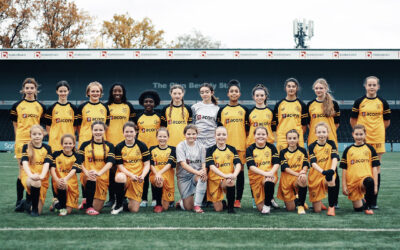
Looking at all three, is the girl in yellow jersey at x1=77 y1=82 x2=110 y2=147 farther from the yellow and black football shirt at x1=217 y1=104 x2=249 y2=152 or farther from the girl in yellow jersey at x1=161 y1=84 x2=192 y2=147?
the yellow and black football shirt at x1=217 y1=104 x2=249 y2=152

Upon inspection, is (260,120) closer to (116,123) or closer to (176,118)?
(176,118)

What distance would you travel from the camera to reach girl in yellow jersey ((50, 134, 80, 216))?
4.31 m

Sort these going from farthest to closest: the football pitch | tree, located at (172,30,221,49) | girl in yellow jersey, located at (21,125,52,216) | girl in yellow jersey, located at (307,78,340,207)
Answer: tree, located at (172,30,221,49)
girl in yellow jersey, located at (307,78,340,207)
girl in yellow jersey, located at (21,125,52,216)
the football pitch

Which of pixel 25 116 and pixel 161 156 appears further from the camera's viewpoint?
pixel 25 116

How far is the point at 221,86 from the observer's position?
2067 cm

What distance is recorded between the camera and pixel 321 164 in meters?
4.59

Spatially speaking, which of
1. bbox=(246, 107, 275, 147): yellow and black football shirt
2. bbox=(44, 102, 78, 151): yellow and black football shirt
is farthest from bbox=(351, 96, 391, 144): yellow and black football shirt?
bbox=(44, 102, 78, 151): yellow and black football shirt

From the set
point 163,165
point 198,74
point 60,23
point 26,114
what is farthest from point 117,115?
point 60,23

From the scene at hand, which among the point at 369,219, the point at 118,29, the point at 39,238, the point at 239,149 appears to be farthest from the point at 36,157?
the point at 118,29

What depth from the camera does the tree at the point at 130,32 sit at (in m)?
27.2

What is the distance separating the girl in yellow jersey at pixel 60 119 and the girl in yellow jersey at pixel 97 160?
55 cm

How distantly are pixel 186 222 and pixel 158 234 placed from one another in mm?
549

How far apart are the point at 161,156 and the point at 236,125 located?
1005 millimetres

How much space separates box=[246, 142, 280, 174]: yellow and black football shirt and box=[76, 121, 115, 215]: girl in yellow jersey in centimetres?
151
